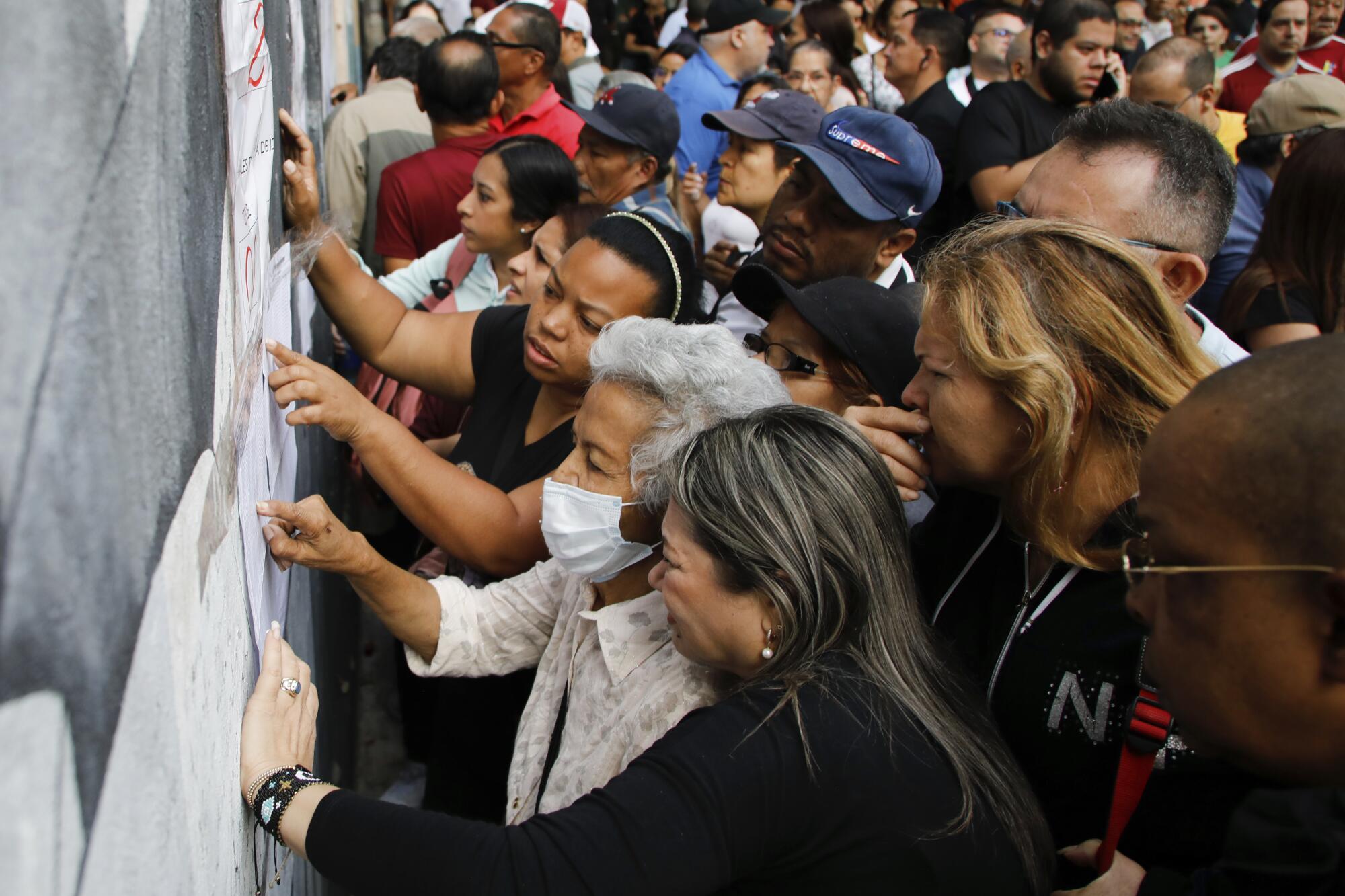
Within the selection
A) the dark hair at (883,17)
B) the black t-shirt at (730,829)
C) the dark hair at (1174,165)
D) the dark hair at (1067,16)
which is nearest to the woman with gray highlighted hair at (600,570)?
the black t-shirt at (730,829)

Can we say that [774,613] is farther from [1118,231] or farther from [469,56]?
[469,56]

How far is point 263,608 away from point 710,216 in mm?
3147

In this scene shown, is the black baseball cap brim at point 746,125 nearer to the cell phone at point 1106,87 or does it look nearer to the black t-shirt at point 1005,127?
the black t-shirt at point 1005,127

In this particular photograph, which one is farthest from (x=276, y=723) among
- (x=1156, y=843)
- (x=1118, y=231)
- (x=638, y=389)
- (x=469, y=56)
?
(x=469, y=56)

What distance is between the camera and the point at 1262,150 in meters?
4.09

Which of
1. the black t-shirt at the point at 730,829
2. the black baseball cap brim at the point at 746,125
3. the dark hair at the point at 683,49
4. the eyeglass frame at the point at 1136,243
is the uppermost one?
the eyeglass frame at the point at 1136,243

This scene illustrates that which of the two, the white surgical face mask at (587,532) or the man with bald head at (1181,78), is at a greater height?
the man with bald head at (1181,78)

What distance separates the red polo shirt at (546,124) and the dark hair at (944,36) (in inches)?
85.3

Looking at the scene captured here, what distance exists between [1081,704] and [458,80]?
3.21 metres

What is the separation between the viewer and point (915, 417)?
191 centimetres

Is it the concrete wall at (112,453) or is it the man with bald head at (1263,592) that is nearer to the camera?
the concrete wall at (112,453)

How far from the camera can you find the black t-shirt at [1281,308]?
3.09 m

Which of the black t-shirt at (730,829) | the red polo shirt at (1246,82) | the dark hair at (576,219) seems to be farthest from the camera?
the red polo shirt at (1246,82)

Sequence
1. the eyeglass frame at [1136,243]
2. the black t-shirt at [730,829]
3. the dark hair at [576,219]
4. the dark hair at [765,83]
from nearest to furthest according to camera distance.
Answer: the black t-shirt at [730,829] → the eyeglass frame at [1136,243] → the dark hair at [576,219] → the dark hair at [765,83]
